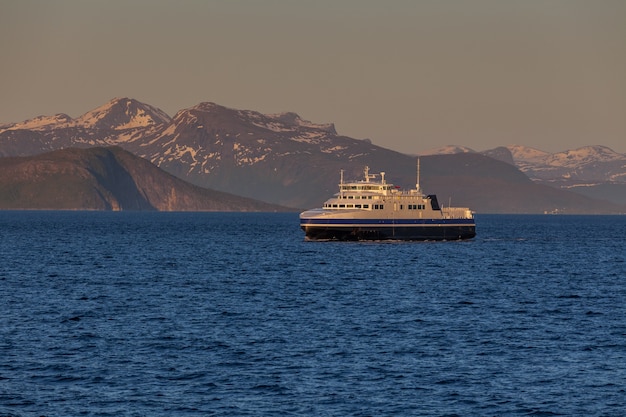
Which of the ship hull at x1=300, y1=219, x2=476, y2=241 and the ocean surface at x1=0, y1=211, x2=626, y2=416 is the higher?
the ship hull at x1=300, y1=219, x2=476, y2=241

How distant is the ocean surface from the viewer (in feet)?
161

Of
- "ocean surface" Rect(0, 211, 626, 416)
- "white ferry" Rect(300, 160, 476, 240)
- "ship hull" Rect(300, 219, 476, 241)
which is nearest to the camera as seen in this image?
"ocean surface" Rect(0, 211, 626, 416)

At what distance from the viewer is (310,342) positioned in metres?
65.5

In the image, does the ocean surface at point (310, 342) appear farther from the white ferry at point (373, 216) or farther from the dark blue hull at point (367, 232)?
the white ferry at point (373, 216)

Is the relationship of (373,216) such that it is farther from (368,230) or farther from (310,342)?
(310,342)

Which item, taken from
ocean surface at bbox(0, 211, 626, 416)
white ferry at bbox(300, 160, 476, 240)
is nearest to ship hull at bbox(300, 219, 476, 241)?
white ferry at bbox(300, 160, 476, 240)

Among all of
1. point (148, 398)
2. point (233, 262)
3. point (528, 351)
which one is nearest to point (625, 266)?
point (233, 262)

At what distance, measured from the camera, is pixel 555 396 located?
5044cm

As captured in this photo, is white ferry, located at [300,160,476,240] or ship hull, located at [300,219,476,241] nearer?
ship hull, located at [300,219,476,241]

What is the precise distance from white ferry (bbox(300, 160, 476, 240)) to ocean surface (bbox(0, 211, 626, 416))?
197 feet

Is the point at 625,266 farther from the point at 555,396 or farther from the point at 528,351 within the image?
the point at 555,396

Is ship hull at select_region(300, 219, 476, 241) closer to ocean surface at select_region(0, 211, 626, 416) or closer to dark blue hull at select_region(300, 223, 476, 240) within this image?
dark blue hull at select_region(300, 223, 476, 240)

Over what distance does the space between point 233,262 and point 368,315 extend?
65.7m

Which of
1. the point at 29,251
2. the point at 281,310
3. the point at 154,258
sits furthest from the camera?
the point at 29,251
